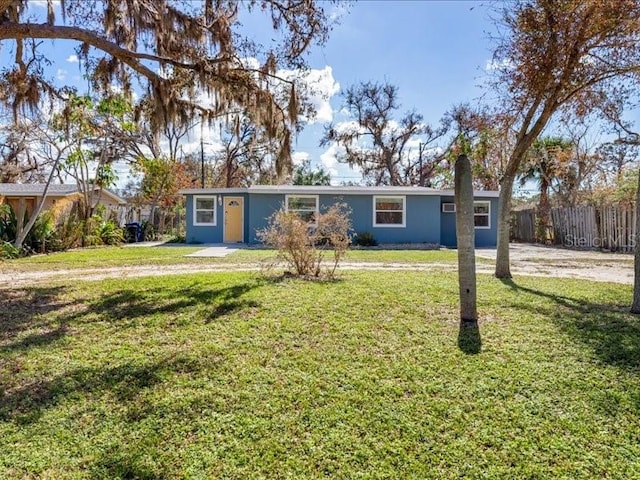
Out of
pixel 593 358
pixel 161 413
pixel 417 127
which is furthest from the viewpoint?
pixel 417 127

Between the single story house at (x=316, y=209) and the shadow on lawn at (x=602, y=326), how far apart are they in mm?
10642

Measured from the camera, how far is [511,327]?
4.38 m

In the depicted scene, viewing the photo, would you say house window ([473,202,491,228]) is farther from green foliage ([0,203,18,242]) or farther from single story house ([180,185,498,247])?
green foliage ([0,203,18,242])

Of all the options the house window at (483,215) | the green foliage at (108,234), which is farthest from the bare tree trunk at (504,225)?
the green foliage at (108,234)

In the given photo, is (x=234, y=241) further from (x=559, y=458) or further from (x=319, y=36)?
A: (x=559, y=458)

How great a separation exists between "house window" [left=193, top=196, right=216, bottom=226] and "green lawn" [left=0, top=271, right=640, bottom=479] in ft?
38.1

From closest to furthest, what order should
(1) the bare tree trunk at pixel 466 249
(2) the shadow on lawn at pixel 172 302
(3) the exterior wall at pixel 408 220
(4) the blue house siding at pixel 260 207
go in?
1. (1) the bare tree trunk at pixel 466 249
2. (2) the shadow on lawn at pixel 172 302
3. (4) the blue house siding at pixel 260 207
4. (3) the exterior wall at pixel 408 220

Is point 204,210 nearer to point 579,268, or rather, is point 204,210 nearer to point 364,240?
point 364,240

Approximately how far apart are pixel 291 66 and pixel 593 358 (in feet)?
21.6

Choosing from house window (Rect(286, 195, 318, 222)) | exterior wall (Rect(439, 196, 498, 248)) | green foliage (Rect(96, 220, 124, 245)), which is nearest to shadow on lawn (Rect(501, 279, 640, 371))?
house window (Rect(286, 195, 318, 222))

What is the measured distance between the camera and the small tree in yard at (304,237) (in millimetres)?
6648

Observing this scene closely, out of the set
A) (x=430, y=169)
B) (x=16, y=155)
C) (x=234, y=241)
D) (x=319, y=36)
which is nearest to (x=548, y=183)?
(x=430, y=169)

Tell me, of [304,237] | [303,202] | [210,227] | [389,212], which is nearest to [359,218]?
[389,212]

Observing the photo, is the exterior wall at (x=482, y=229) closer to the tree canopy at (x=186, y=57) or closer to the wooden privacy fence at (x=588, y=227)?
the wooden privacy fence at (x=588, y=227)
